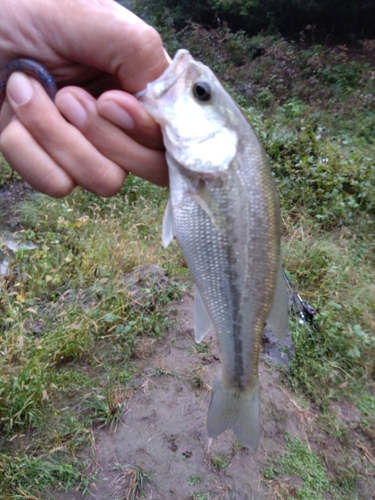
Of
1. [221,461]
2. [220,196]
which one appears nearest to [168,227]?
[220,196]

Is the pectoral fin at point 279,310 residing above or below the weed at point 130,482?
above

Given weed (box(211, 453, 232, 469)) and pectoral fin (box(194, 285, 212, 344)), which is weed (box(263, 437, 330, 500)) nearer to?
weed (box(211, 453, 232, 469))

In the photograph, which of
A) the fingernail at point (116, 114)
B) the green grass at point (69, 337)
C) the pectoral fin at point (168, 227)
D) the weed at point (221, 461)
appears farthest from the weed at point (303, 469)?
the fingernail at point (116, 114)

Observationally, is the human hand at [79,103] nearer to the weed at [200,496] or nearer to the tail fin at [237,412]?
the tail fin at [237,412]

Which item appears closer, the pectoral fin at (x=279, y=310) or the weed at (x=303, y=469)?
the pectoral fin at (x=279, y=310)

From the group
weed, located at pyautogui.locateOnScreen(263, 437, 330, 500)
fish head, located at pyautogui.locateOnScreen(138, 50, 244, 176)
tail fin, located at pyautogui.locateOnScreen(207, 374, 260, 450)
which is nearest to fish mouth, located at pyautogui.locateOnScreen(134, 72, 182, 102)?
fish head, located at pyautogui.locateOnScreen(138, 50, 244, 176)

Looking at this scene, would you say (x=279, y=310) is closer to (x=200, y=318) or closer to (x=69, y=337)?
(x=200, y=318)

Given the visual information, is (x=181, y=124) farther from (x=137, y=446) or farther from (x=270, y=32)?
(x=270, y=32)
